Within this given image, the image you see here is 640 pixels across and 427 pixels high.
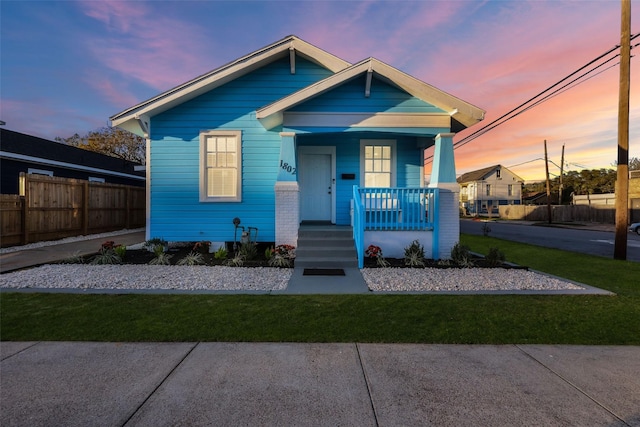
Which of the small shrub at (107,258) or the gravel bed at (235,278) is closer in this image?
the gravel bed at (235,278)

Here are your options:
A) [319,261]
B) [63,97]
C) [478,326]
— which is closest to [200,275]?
[319,261]

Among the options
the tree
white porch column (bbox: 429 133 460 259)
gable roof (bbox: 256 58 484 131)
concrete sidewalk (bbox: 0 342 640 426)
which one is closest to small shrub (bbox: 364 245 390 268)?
white porch column (bbox: 429 133 460 259)

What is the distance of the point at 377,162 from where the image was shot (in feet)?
31.1

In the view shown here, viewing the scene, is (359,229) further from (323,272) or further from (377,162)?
(377,162)

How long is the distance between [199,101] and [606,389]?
32.7 feet

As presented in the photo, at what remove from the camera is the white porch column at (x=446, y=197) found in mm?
7883

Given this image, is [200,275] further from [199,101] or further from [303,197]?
[199,101]

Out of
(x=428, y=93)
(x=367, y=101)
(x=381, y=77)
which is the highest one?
(x=381, y=77)

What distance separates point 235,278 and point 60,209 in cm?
954

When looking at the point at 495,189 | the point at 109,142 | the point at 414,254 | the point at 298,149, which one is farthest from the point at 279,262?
the point at 495,189

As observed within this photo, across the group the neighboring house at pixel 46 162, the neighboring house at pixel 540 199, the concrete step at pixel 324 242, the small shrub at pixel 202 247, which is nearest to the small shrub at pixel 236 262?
the concrete step at pixel 324 242

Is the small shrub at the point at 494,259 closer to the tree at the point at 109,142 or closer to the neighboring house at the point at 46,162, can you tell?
the neighboring house at the point at 46,162

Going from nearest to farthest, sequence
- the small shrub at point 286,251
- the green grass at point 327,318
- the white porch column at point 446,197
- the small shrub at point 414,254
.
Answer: the green grass at point 327,318 < the small shrub at point 414,254 < the small shrub at point 286,251 < the white porch column at point 446,197

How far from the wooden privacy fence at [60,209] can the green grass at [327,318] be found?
6.57 meters
